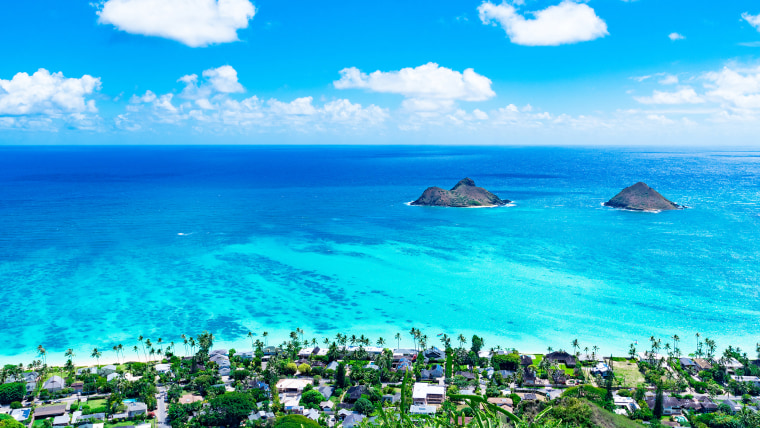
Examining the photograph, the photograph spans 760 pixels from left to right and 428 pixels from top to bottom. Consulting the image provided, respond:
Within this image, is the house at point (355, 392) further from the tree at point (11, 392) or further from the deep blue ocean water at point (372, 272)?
the tree at point (11, 392)

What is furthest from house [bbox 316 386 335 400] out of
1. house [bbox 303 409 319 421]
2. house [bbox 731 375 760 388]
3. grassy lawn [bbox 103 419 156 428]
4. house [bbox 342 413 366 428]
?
house [bbox 731 375 760 388]

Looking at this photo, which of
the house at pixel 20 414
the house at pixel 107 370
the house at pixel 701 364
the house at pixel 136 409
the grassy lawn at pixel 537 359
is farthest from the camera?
the grassy lawn at pixel 537 359

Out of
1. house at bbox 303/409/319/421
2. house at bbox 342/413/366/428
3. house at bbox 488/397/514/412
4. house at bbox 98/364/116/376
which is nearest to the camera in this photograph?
house at bbox 303/409/319/421

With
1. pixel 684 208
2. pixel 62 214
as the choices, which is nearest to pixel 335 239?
pixel 62 214

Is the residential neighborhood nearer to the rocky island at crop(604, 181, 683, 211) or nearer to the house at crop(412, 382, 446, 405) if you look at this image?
the house at crop(412, 382, 446, 405)

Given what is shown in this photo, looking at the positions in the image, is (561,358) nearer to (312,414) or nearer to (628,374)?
(628,374)

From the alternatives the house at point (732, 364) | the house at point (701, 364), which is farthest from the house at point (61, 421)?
the house at point (732, 364)

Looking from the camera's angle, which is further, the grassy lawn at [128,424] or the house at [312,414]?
the house at [312,414]
